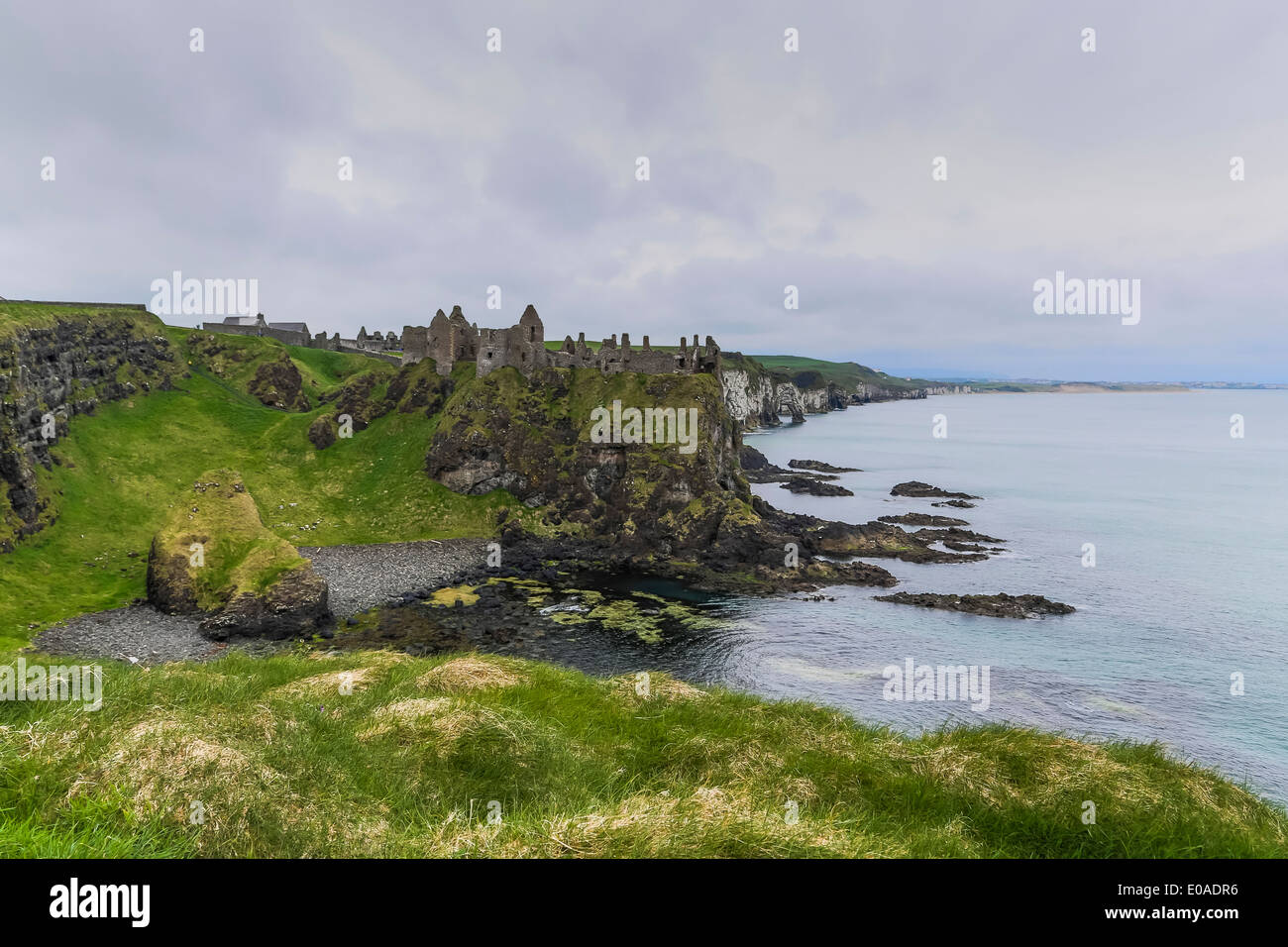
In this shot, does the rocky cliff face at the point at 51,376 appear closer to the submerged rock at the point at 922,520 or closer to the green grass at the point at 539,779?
the green grass at the point at 539,779

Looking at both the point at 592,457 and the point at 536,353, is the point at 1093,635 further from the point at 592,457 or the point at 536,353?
the point at 536,353

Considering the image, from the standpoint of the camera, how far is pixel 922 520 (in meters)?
93.7

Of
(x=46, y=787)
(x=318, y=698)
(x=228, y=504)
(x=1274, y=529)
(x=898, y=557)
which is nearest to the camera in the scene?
(x=46, y=787)

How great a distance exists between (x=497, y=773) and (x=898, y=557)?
71551 mm

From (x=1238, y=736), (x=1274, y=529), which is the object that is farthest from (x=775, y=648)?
(x=1274, y=529)

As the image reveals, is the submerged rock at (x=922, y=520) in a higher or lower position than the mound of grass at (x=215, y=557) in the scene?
lower

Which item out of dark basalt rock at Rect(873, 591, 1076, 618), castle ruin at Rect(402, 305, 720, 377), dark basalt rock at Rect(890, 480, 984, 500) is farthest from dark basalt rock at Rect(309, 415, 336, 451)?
dark basalt rock at Rect(890, 480, 984, 500)

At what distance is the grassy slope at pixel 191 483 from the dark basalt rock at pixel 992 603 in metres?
50.2

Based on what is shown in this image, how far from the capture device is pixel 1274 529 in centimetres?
8844

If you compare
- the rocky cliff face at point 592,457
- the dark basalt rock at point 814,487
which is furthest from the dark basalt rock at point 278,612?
the dark basalt rock at point 814,487

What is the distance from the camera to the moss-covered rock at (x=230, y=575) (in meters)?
47.5

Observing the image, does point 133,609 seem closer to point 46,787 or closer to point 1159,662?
point 46,787

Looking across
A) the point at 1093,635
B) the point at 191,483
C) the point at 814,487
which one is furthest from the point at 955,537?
the point at 191,483

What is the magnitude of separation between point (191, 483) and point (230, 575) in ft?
99.6
